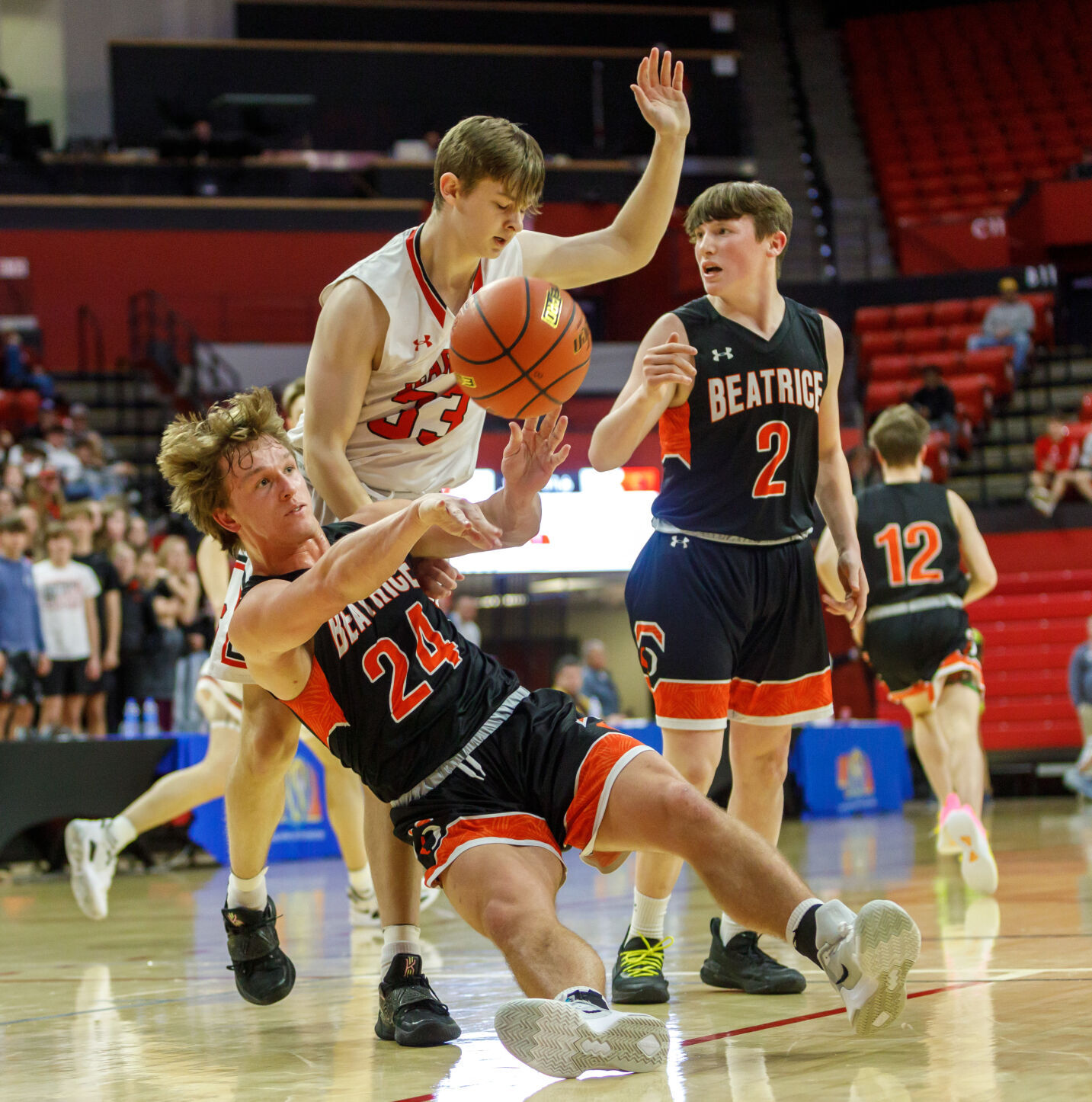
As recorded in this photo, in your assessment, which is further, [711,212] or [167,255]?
[167,255]

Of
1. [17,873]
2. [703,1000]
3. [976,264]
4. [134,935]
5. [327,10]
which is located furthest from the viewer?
[327,10]

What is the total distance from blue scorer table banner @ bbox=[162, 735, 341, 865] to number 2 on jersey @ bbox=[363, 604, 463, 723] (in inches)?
236

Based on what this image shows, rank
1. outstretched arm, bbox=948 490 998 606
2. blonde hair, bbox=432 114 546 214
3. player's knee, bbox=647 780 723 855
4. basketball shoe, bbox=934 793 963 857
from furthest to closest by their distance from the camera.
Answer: outstretched arm, bbox=948 490 998 606 → basketball shoe, bbox=934 793 963 857 → blonde hair, bbox=432 114 546 214 → player's knee, bbox=647 780 723 855

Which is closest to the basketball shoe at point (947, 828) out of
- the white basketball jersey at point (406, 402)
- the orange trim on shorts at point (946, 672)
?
the orange trim on shorts at point (946, 672)

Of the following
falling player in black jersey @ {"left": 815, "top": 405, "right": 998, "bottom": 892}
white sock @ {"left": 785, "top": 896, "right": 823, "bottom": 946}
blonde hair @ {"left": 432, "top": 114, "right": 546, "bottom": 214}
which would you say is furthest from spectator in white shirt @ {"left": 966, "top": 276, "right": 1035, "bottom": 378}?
white sock @ {"left": 785, "top": 896, "right": 823, "bottom": 946}

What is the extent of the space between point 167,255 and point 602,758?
18.8m

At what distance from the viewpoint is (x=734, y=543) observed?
13.0ft

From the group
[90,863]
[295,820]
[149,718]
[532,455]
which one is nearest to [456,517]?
[532,455]

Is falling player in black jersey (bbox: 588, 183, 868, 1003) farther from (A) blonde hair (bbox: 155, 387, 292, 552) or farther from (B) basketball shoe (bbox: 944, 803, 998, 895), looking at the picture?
(B) basketball shoe (bbox: 944, 803, 998, 895)

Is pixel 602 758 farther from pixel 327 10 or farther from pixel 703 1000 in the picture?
pixel 327 10

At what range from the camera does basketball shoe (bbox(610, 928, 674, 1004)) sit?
11.9ft

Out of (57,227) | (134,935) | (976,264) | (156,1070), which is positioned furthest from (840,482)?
(57,227)

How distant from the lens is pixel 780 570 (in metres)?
3.99

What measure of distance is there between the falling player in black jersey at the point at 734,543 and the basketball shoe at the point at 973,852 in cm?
174
